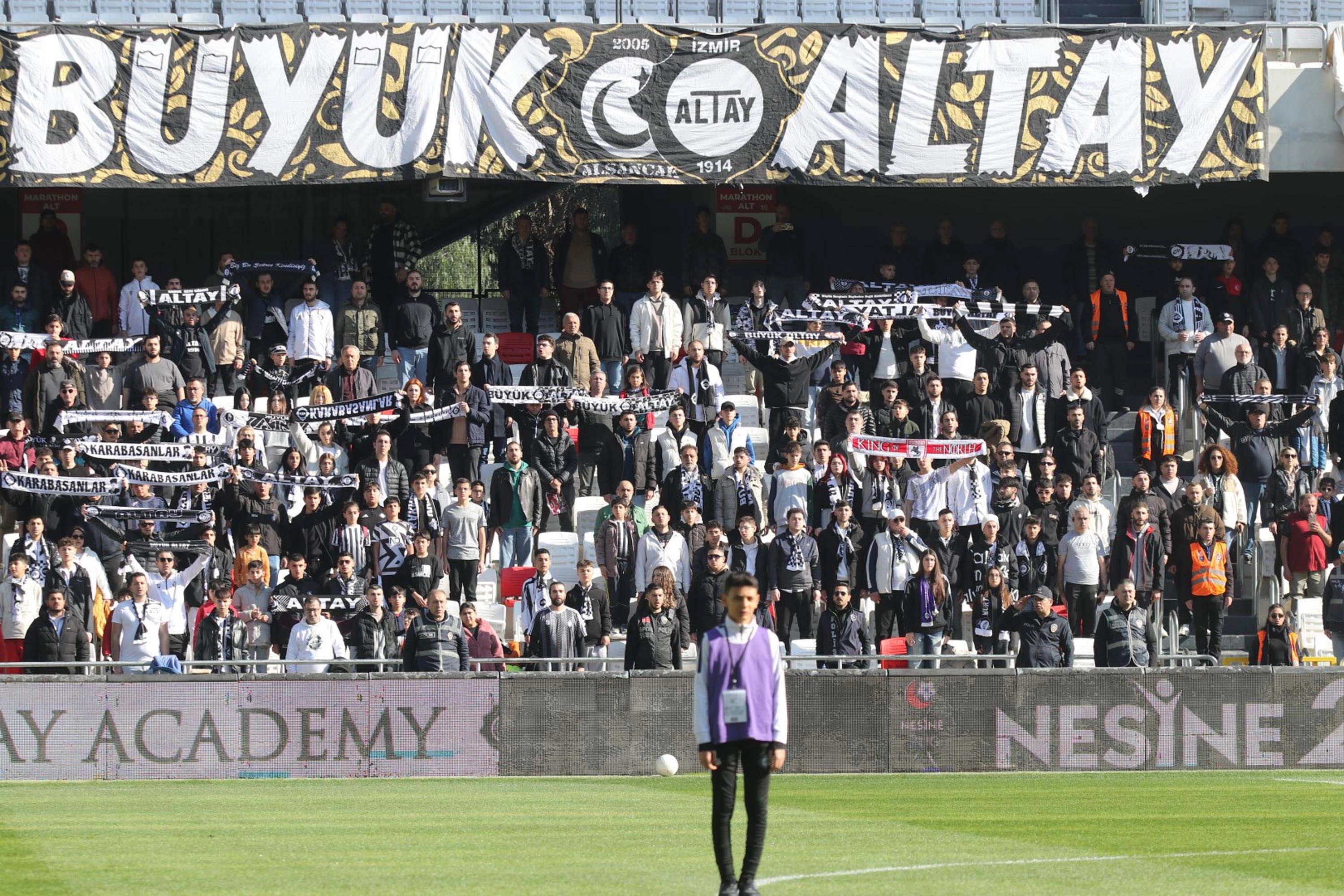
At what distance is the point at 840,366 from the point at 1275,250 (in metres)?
7.31

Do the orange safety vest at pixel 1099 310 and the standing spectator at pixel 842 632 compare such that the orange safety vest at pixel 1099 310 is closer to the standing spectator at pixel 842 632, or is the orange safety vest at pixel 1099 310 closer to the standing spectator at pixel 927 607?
the standing spectator at pixel 927 607

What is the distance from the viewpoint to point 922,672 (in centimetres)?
1811

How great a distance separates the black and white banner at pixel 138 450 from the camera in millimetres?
21375

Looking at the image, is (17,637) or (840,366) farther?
(840,366)

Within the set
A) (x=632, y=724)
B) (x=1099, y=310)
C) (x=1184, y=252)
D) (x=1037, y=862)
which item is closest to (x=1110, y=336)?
(x=1099, y=310)

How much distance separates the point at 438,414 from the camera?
72.6ft

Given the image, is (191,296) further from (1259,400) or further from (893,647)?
(1259,400)

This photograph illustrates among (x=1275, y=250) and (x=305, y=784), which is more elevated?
(x=1275, y=250)

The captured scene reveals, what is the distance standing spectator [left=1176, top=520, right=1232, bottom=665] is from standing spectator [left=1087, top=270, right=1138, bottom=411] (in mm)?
5731

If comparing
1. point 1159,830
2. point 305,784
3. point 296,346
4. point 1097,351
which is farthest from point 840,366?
point 1159,830

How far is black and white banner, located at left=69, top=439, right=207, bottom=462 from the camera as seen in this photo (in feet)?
70.1

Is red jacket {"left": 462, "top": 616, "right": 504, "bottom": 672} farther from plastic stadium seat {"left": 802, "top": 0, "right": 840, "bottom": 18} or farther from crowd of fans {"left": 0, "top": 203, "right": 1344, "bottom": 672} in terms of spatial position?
plastic stadium seat {"left": 802, "top": 0, "right": 840, "bottom": 18}

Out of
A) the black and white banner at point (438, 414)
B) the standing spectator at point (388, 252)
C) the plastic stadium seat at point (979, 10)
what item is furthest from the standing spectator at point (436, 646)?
the plastic stadium seat at point (979, 10)

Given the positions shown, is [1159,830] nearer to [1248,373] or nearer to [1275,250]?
[1248,373]
